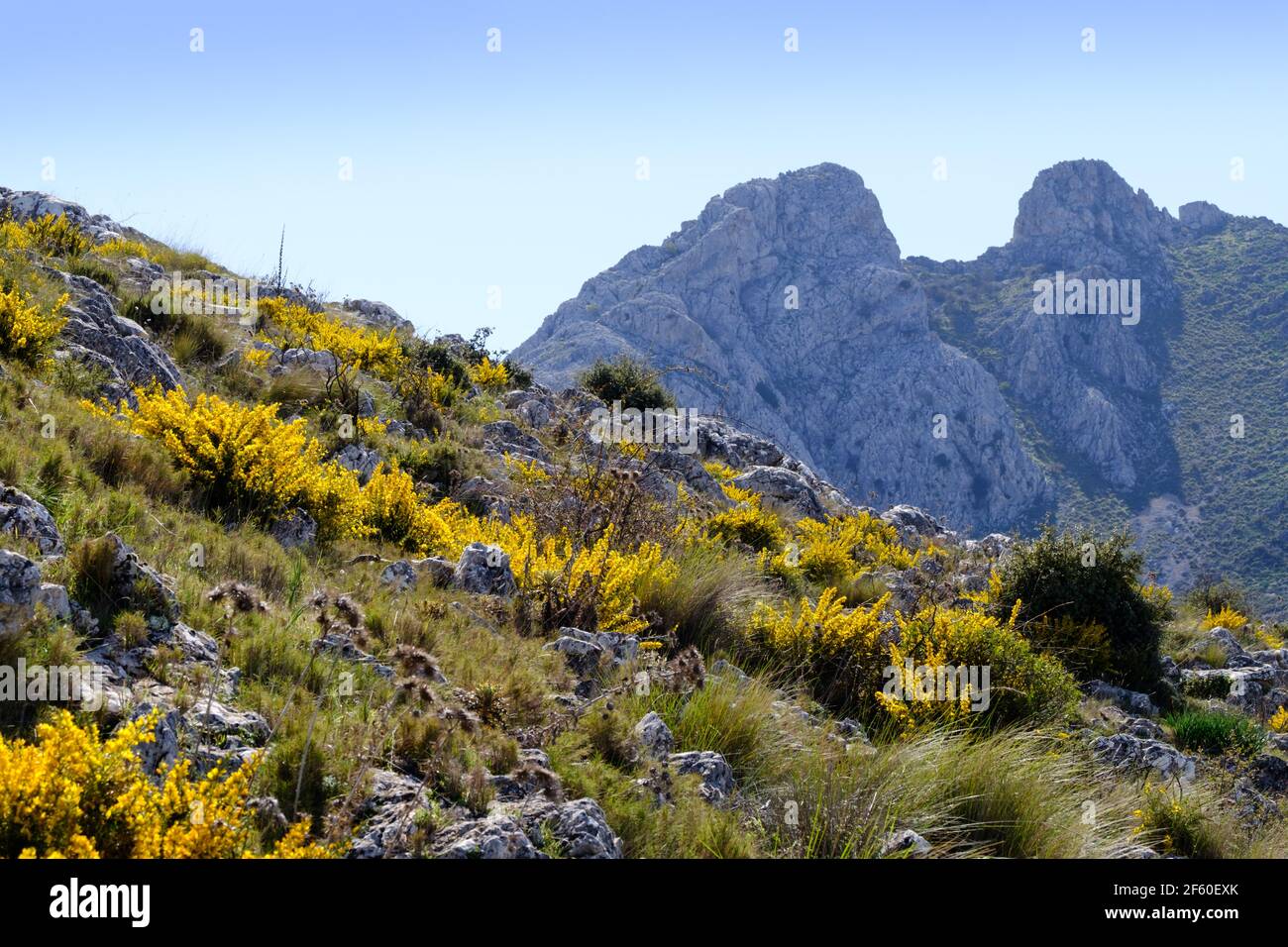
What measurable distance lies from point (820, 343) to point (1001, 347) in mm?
28682

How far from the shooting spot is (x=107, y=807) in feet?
8.16

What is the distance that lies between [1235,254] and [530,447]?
153326 mm

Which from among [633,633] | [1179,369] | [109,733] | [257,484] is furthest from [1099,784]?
[1179,369]

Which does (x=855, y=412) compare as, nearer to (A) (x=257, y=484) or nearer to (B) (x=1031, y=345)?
(B) (x=1031, y=345)

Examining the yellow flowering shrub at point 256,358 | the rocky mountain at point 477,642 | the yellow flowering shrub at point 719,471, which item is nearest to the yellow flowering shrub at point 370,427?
the rocky mountain at point 477,642

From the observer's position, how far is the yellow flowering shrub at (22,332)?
6.56m

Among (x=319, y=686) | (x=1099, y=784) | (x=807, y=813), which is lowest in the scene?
(x=1099, y=784)

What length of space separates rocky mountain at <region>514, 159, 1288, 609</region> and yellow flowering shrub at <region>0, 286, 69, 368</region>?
75.3 meters
